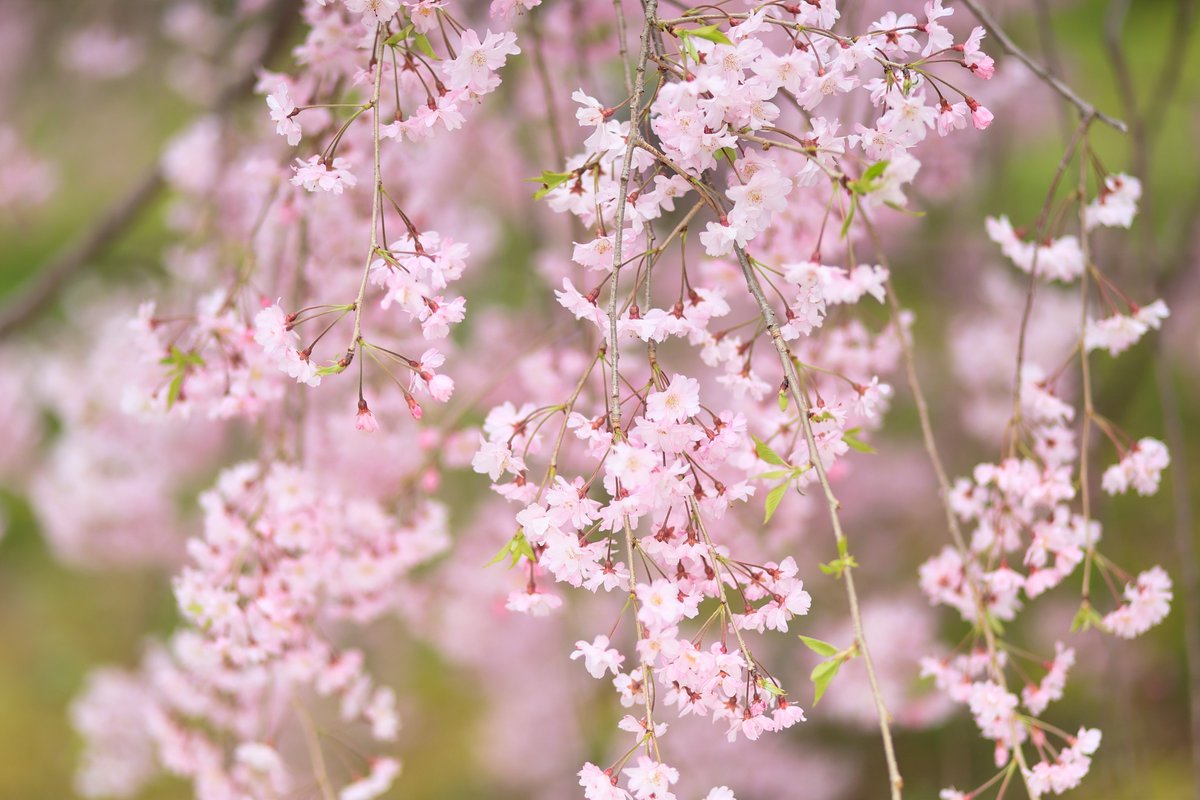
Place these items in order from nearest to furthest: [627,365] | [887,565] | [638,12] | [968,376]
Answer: [627,365] → [638,12] → [968,376] → [887,565]

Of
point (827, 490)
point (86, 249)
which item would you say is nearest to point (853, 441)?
point (827, 490)

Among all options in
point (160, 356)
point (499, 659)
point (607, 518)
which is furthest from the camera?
point (499, 659)

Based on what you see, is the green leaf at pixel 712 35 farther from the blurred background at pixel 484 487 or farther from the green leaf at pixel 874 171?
the blurred background at pixel 484 487

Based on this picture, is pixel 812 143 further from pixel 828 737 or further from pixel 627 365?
pixel 828 737

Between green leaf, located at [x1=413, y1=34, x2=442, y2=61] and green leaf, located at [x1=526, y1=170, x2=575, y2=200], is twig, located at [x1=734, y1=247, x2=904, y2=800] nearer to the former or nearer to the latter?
green leaf, located at [x1=526, y1=170, x2=575, y2=200]

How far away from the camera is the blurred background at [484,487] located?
2.07 metres

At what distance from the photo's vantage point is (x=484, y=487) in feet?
10.3

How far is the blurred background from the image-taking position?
207 cm

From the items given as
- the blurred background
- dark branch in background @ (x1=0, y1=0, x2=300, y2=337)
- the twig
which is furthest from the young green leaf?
dark branch in background @ (x1=0, y1=0, x2=300, y2=337)

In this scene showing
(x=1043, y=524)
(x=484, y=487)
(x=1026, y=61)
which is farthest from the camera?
(x=484, y=487)

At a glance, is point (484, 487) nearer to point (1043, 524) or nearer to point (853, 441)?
point (1043, 524)

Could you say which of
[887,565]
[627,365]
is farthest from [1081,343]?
[887,565]

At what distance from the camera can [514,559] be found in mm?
699

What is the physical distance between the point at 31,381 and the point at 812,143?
12.5ft
